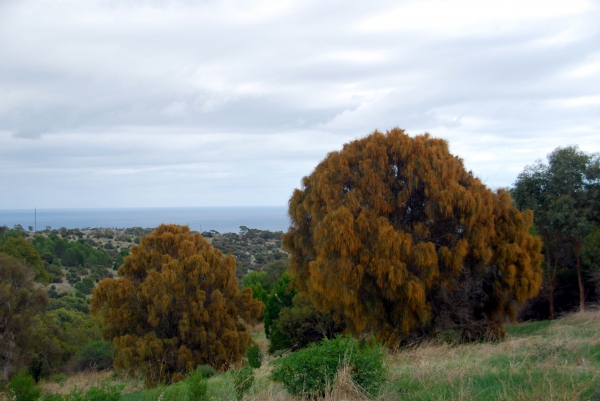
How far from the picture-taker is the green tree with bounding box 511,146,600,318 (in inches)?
647

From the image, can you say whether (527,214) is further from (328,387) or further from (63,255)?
(63,255)

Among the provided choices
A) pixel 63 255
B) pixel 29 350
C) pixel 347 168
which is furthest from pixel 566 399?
pixel 63 255

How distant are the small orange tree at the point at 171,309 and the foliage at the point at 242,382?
10.8 meters

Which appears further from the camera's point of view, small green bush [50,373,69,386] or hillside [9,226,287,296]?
hillside [9,226,287,296]

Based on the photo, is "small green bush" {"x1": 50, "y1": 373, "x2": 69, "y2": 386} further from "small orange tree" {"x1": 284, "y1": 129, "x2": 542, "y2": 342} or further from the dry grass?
"small orange tree" {"x1": 284, "y1": 129, "x2": 542, "y2": 342}

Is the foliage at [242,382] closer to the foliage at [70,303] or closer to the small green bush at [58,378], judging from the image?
the small green bush at [58,378]

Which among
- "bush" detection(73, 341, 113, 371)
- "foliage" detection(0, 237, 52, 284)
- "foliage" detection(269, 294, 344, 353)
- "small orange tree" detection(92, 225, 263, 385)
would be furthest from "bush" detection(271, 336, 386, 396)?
"foliage" detection(0, 237, 52, 284)

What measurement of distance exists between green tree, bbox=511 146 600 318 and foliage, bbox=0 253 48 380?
18.2 metres

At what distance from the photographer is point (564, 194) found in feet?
55.5

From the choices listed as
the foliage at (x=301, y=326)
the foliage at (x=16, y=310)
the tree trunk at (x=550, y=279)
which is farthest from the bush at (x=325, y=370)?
the foliage at (x=16, y=310)

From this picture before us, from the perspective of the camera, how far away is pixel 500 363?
7074 mm

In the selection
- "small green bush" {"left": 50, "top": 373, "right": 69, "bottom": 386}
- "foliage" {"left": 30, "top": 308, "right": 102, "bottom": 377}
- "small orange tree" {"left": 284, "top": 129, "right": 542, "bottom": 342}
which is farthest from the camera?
"foliage" {"left": 30, "top": 308, "right": 102, "bottom": 377}

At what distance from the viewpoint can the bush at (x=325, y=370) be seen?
5.85 metres

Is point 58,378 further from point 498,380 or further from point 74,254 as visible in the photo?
point 74,254
